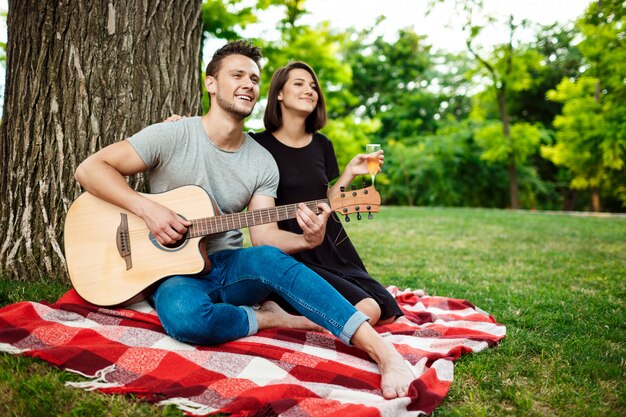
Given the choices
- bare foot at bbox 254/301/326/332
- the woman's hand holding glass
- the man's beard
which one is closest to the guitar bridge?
bare foot at bbox 254/301/326/332

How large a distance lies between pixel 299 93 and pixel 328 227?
948 mm

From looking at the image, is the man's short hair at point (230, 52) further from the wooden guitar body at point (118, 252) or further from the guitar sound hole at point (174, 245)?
the guitar sound hole at point (174, 245)

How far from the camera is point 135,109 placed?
3.42m

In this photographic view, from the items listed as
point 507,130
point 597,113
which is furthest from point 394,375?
point 507,130

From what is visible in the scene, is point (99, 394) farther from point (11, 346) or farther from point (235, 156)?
point (235, 156)

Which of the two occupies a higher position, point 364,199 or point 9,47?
point 9,47

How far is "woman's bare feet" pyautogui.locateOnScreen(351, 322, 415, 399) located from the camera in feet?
6.90

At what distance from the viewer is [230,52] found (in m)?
3.12

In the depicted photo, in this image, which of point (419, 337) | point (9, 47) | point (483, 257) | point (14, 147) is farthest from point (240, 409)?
point (483, 257)

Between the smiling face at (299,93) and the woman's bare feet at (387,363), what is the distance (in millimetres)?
1620

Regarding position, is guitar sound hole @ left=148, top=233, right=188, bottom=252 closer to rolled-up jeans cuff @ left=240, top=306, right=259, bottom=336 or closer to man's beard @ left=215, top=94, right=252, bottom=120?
rolled-up jeans cuff @ left=240, top=306, right=259, bottom=336

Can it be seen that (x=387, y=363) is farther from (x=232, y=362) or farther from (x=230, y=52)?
(x=230, y=52)

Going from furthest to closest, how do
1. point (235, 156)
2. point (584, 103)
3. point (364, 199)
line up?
point (584, 103) < point (235, 156) < point (364, 199)

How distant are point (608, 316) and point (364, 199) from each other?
217 cm
